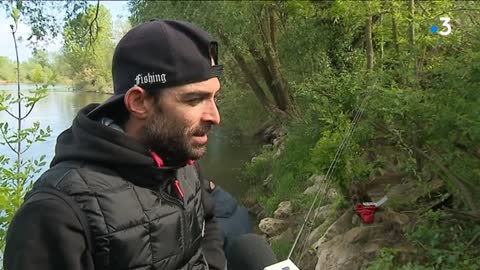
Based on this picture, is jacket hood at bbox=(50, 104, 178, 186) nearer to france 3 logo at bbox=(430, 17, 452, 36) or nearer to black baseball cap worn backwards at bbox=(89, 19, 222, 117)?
black baseball cap worn backwards at bbox=(89, 19, 222, 117)

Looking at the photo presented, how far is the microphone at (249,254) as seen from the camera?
1.15m

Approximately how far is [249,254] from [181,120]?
0.38 metres

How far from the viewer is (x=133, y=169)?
1.00 metres

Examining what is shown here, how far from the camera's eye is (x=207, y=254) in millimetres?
1298

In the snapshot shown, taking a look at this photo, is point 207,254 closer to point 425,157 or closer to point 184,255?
point 184,255

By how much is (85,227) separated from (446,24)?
323 cm

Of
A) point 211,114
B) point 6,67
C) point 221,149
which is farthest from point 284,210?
point 221,149

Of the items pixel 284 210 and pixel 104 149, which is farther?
pixel 284 210

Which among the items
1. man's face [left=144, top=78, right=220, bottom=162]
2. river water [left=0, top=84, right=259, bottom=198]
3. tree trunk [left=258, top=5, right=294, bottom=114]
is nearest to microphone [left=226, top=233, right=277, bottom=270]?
man's face [left=144, top=78, right=220, bottom=162]

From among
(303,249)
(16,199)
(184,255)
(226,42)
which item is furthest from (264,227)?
(184,255)

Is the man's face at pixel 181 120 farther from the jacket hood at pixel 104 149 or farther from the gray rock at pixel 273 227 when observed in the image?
the gray rock at pixel 273 227

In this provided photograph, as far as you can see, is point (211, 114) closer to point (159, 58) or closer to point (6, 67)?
point (159, 58)

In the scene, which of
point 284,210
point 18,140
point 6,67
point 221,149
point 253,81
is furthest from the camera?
point 221,149

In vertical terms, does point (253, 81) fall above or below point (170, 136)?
below
